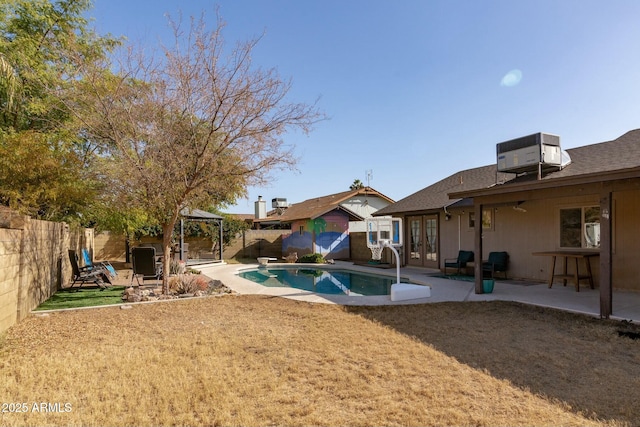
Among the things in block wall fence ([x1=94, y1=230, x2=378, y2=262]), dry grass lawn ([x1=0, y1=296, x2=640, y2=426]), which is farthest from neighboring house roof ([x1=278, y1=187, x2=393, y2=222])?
dry grass lawn ([x1=0, y1=296, x2=640, y2=426])

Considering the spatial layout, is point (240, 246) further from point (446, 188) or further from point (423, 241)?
point (446, 188)

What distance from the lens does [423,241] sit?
16.0 metres

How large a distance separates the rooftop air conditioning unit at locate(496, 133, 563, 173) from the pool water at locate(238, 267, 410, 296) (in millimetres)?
5445

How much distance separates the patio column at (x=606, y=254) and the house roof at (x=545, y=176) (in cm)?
54

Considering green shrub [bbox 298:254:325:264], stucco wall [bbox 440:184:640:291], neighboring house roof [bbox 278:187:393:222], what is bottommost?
green shrub [bbox 298:254:325:264]

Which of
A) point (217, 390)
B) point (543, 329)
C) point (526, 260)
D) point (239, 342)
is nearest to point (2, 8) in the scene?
point (239, 342)

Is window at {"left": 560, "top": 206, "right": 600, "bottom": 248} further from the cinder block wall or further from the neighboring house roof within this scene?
the cinder block wall

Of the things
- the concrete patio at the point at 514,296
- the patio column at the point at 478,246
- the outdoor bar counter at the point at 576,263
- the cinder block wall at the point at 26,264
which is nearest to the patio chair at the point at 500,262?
the concrete patio at the point at 514,296

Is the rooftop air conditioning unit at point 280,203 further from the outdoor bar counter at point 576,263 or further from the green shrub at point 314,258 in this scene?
the outdoor bar counter at point 576,263

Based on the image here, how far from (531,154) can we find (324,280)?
27.5 ft

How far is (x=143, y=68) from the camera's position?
28.8 ft

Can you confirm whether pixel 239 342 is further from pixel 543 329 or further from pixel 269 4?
pixel 269 4

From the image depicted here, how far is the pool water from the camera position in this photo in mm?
11959

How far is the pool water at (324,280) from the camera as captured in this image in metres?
12.0
